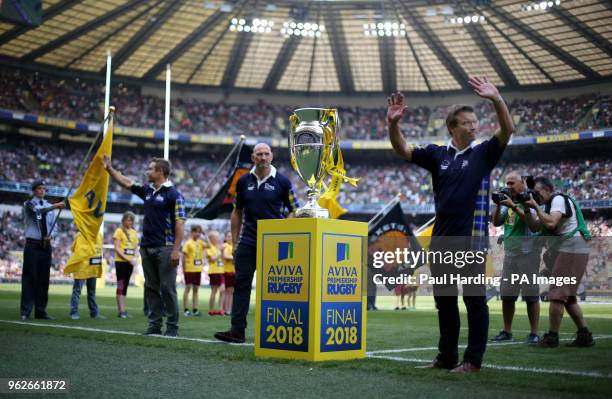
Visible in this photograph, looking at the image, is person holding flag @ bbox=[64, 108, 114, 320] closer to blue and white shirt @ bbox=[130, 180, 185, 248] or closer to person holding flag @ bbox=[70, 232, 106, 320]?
person holding flag @ bbox=[70, 232, 106, 320]

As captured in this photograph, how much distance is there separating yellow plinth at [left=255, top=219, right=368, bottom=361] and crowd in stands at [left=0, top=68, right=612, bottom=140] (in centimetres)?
3969

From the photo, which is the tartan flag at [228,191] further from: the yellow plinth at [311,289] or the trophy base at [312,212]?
the trophy base at [312,212]

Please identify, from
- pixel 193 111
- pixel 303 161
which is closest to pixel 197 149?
pixel 193 111

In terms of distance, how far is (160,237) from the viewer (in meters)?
8.29

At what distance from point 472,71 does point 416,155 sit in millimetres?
41057

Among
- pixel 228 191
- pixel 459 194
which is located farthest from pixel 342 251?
pixel 228 191

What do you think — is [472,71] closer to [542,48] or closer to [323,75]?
[542,48]

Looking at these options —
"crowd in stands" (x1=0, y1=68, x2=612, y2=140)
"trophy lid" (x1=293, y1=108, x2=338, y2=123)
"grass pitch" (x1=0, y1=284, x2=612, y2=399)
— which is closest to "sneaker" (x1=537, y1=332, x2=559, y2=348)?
"grass pitch" (x1=0, y1=284, x2=612, y2=399)

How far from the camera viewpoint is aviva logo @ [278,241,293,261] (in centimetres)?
605

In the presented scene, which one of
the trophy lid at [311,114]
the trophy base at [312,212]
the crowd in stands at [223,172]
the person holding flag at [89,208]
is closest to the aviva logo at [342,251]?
the trophy base at [312,212]

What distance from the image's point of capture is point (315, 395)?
4113mm

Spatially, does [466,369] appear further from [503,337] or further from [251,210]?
[503,337]

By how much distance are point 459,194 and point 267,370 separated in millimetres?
1930

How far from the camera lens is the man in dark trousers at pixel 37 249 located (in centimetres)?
1095
